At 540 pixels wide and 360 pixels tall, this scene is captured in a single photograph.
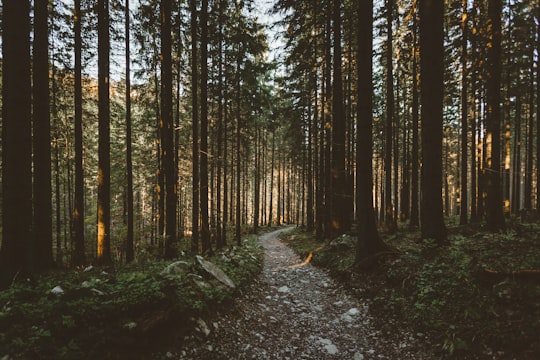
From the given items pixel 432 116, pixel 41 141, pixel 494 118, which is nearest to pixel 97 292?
pixel 41 141

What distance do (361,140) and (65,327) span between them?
838 cm

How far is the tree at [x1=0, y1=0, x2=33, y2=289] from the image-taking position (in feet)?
15.9

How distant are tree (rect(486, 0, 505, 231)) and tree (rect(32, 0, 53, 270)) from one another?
15.5 m

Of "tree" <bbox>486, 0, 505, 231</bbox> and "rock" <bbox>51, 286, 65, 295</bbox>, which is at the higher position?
"tree" <bbox>486, 0, 505, 231</bbox>

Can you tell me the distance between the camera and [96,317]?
3.79 meters

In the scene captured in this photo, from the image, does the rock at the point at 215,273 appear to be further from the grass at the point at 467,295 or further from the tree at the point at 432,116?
the tree at the point at 432,116

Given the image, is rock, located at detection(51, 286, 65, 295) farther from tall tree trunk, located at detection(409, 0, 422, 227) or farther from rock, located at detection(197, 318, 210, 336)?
tall tree trunk, located at detection(409, 0, 422, 227)

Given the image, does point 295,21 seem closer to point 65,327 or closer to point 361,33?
point 361,33

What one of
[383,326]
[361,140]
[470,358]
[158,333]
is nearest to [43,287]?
[158,333]

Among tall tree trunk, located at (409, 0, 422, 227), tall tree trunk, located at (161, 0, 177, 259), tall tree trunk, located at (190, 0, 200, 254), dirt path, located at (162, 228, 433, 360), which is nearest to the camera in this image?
dirt path, located at (162, 228, 433, 360)

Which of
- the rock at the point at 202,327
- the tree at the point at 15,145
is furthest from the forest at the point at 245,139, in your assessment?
the rock at the point at 202,327

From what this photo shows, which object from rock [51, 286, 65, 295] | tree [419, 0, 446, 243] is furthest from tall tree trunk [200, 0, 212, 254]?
tree [419, 0, 446, 243]

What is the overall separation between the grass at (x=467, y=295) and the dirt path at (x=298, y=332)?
1.59ft

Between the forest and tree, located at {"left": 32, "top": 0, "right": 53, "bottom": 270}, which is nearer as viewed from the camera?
the forest
